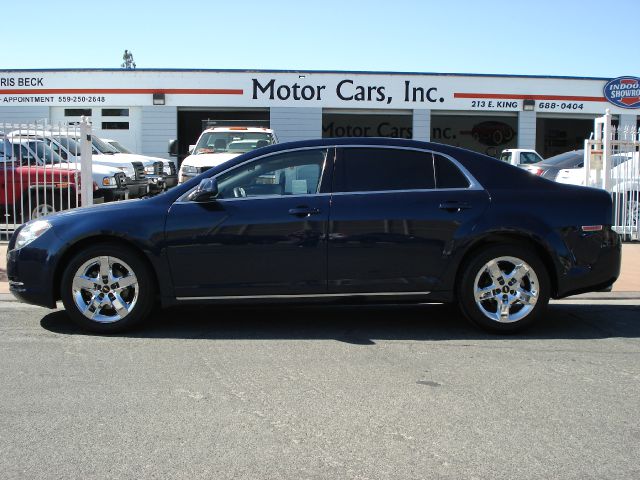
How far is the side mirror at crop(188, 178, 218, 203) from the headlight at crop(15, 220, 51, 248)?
4.26ft

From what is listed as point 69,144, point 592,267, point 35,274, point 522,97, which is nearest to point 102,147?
point 69,144

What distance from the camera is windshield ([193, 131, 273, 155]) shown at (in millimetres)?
15531

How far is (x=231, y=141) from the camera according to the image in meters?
15.8

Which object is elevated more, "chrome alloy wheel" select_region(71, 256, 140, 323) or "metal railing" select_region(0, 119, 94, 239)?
"metal railing" select_region(0, 119, 94, 239)

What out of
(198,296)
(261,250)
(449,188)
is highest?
(449,188)

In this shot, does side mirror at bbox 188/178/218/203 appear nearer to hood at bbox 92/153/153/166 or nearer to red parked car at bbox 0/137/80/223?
red parked car at bbox 0/137/80/223

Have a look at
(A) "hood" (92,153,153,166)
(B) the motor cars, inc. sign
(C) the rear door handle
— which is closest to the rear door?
(C) the rear door handle

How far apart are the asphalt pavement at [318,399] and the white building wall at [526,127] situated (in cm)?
2344

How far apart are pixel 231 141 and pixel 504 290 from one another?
34.6 feet

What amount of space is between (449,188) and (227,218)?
1945mm

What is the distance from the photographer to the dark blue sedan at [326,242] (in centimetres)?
606

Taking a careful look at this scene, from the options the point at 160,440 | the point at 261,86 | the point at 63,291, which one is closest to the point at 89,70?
the point at 261,86

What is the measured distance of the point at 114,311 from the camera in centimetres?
620

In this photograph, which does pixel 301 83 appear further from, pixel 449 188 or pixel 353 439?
pixel 353 439
